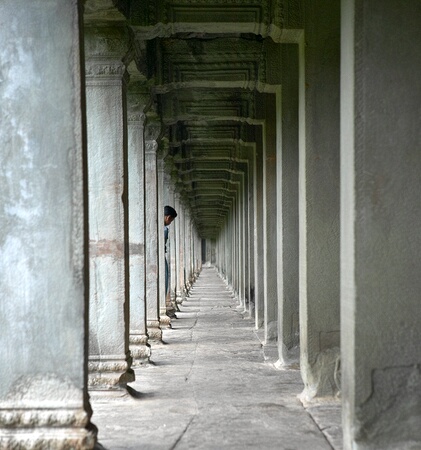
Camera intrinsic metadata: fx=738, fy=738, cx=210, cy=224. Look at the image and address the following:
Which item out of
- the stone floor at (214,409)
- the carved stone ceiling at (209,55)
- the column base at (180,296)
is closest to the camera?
the stone floor at (214,409)

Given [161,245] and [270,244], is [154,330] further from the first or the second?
[161,245]

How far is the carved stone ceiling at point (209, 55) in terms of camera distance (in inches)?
290

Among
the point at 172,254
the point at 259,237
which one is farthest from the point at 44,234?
the point at 172,254

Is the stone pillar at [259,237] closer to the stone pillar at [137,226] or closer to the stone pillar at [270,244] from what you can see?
the stone pillar at [270,244]

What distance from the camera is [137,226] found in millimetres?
9305

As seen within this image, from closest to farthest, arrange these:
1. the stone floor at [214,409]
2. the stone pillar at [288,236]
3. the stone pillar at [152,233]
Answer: the stone floor at [214,409] → the stone pillar at [288,236] → the stone pillar at [152,233]

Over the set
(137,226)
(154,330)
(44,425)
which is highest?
(137,226)

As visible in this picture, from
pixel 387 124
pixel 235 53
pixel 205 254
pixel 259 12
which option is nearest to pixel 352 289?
pixel 387 124

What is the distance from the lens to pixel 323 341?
671cm

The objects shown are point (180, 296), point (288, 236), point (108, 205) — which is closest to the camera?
point (108, 205)

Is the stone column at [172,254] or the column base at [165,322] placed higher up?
the stone column at [172,254]

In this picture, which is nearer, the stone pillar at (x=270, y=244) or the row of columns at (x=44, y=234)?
the row of columns at (x=44, y=234)

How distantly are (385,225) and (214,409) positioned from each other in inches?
110

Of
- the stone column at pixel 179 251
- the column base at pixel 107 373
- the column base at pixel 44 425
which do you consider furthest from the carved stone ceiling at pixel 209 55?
the stone column at pixel 179 251
